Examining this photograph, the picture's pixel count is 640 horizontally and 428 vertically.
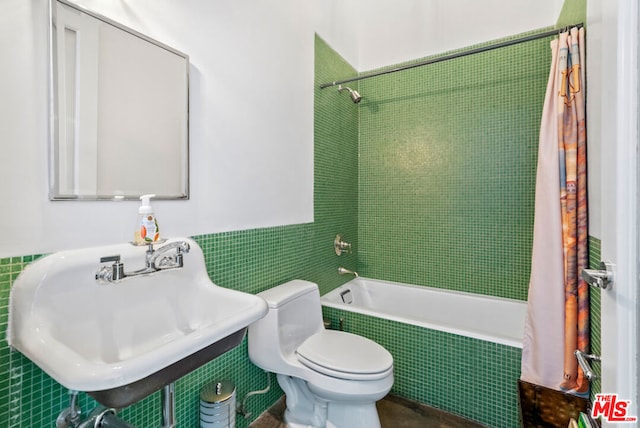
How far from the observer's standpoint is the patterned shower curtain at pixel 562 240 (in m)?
1.36

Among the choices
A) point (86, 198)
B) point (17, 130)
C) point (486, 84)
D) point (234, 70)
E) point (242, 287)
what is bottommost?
point (242, 287)

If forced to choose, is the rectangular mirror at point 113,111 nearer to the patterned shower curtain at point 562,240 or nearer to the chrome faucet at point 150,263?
the chrome faucet at point 150,263

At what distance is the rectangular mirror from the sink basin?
0.82 feet

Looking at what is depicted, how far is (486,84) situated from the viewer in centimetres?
223

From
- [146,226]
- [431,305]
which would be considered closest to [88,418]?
[146,226]

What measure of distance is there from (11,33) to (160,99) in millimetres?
417

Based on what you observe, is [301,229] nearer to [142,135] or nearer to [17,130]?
[142,135]

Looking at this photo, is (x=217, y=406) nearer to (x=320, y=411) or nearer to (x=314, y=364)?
(x=314, y=364)

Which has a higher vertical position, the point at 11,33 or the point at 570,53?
the point at 570,53

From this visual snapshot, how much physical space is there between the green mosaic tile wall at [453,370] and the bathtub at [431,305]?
0.09m

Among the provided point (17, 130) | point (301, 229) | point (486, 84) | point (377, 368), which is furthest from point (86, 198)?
point (486, 84)

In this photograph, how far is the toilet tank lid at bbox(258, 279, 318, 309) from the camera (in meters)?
1.45

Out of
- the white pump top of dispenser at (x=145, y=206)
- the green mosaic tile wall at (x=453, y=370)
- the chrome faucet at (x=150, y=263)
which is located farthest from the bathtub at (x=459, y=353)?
the white pump top of dispenser at (x=145, y=206)

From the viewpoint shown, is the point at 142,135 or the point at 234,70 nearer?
the point at 142,135
